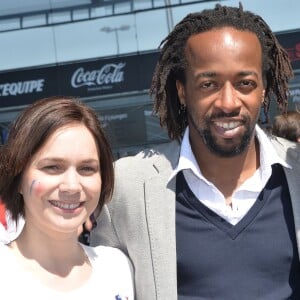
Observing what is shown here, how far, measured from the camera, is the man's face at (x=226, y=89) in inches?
83.2

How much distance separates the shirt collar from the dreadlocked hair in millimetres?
234

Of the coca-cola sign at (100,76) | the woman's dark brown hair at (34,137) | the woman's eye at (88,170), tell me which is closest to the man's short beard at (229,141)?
the woman's dark brown hair at (34,137)

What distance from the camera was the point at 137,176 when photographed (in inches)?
87.5

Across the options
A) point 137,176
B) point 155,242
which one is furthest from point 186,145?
point 155,242

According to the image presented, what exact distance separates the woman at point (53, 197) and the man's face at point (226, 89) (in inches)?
17.6

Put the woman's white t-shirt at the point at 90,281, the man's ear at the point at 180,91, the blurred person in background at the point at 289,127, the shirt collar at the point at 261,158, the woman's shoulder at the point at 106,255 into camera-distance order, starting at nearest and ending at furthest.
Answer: the woman's white t-shirt at the point at 90,281
the woman's shoulder at the point at 106,255
the shirt collar at the point at 261,158
the man's ear at the point at 180,91
the blurred person in background at the point at 289,127

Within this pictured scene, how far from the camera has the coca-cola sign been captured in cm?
999

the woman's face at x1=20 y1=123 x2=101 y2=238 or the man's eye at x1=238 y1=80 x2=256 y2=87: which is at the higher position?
the man's eye at x1=238 y1=80 x2=256 y2=87

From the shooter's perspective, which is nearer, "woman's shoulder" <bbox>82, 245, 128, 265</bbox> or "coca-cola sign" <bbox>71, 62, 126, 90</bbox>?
"woman's shoulder" <bbox>82, 245, 128, 265</bbox>

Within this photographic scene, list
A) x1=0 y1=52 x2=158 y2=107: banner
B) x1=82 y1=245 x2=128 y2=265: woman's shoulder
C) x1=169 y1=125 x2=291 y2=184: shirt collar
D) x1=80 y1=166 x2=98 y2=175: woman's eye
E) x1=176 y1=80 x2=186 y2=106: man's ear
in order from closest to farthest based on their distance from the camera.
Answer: x1=80 y1=166 x2=98 y2=175: woman's eye < x1=82 y1=245 x2=128 y2=265: woman's shoulder < x1=169 y1=125 x2=291 y2=184: shirt collar < x1=176 y1=80 x2=186 y2=106: man's ear < x1=0 y1=52 x2=158 y2=107: banner

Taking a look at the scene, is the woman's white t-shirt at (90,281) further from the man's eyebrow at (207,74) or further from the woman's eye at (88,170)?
the man's eyebrow at (207,74)

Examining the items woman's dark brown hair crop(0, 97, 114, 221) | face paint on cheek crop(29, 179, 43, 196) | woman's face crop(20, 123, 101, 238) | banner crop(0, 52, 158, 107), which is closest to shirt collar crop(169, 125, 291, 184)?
woman's dark brown hair crop(0, 97, 114, 221)

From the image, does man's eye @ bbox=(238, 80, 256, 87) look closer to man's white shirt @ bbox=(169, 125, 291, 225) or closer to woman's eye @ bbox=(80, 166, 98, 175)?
man's white shirt @ bbox=(169, 125, 291, 225)

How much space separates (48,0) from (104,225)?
887cm
